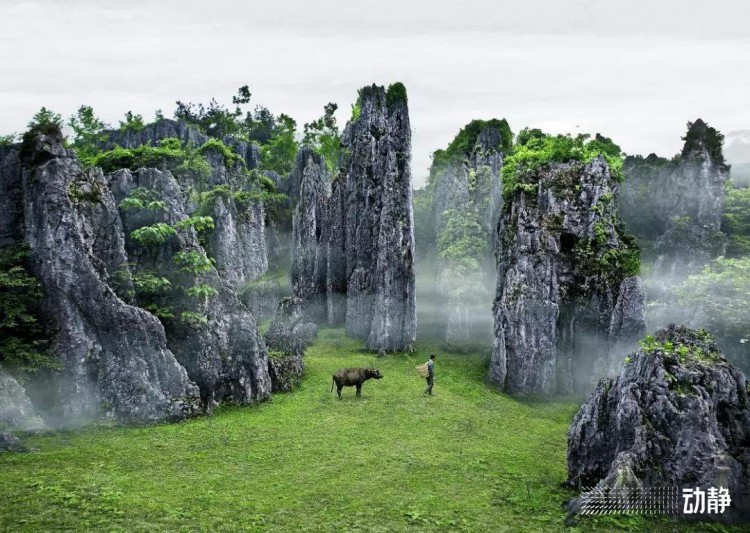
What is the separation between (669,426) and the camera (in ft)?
47.4

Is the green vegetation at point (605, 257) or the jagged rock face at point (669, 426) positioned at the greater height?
the green vegetation at point (605, 257)

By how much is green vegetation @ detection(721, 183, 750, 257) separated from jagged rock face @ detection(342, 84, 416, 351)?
104ft

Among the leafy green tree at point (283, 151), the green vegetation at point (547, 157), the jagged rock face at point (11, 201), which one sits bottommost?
the jagged rock face at point (11, 201)

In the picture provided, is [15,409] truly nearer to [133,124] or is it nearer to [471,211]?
[471,211]

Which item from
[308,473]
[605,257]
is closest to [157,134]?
[605,257]

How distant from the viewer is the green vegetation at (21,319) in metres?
18.6

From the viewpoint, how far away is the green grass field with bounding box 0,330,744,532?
43.1ft

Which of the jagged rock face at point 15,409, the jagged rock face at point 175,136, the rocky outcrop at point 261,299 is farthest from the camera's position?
the jagged rock face at point 175,136

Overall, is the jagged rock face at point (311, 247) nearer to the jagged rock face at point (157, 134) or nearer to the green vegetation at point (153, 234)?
the green vegetation at point (153, 234)

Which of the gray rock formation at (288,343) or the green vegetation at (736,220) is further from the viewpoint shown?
the green vegetation at (736,220)

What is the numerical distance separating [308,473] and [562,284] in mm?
18107

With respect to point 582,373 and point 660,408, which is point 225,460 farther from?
point 582,373

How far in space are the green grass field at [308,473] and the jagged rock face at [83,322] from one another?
1.35m

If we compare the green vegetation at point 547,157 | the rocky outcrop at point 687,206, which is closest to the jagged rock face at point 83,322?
the green vegetation at point 547,157
